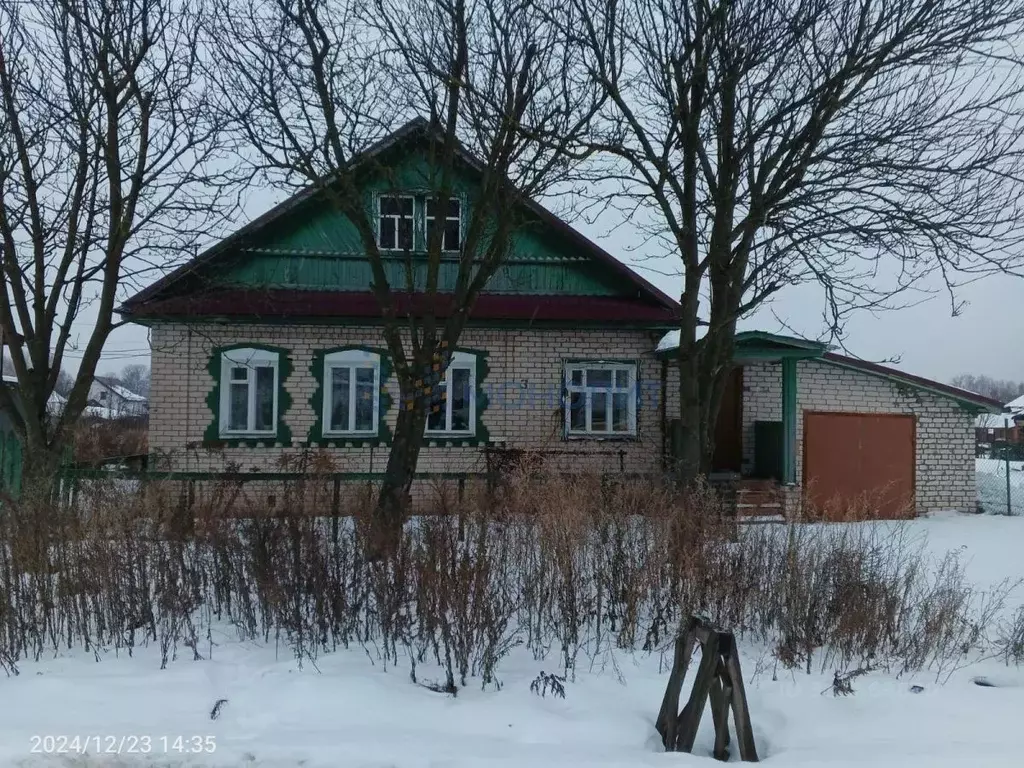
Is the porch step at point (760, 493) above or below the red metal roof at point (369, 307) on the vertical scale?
below

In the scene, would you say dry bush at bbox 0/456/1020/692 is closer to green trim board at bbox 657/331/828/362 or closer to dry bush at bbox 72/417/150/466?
green trim board at bbox 657/331/828/362

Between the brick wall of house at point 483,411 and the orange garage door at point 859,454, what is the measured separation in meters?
2.44

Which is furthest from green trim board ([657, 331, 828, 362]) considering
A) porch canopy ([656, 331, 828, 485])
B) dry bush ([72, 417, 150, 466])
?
dry bush ([72, 417, 150, 466])

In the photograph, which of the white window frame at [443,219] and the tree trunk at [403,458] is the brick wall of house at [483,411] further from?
the tree trunk at [403,458]

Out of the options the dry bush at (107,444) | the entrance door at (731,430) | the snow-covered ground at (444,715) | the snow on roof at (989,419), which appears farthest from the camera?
the snow on roof at (989,419)

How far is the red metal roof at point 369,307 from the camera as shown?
36.9 ft

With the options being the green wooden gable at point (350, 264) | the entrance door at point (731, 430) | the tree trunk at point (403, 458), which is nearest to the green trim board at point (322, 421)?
the green wooden gable at point (350, 264)

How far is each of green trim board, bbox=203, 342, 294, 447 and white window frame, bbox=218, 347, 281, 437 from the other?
32 millimetres

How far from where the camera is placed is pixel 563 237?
485 inches

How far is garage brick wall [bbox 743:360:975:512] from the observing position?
12352 mm

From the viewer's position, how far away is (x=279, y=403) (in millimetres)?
11602

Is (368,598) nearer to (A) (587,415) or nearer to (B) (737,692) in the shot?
(B) (737,692)

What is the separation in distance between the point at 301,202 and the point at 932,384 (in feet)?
33.9

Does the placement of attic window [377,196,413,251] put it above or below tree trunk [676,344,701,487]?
above
